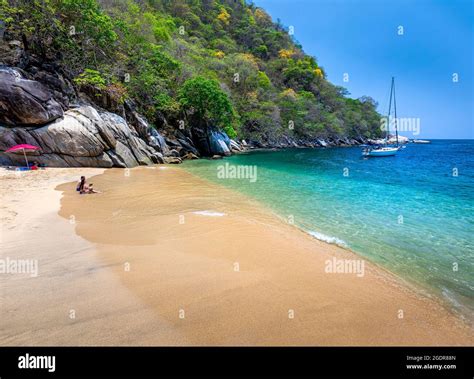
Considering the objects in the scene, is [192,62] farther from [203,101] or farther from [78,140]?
[78,140]

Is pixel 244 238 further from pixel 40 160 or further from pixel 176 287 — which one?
pixel 40 160

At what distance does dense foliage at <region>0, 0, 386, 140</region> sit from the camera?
966 inches

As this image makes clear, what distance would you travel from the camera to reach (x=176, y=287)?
16.2 ft

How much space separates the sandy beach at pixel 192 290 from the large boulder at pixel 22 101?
13.3m

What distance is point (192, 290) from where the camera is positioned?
4.87 m

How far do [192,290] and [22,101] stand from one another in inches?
867

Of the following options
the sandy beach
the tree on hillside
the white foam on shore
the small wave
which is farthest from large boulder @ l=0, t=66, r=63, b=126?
the small wave

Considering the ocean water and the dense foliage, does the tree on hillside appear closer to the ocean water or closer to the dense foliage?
the dense foliage

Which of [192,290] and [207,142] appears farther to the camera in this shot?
[207,142]

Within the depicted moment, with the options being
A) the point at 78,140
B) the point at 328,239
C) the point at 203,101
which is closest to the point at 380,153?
the point at 203,101

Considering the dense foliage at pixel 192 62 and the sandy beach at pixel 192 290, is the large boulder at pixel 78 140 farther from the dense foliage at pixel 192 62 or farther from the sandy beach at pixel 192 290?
the sandy beach at pixel 192 290

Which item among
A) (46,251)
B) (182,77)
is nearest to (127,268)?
(46,251)

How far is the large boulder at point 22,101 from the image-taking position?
18.1m
